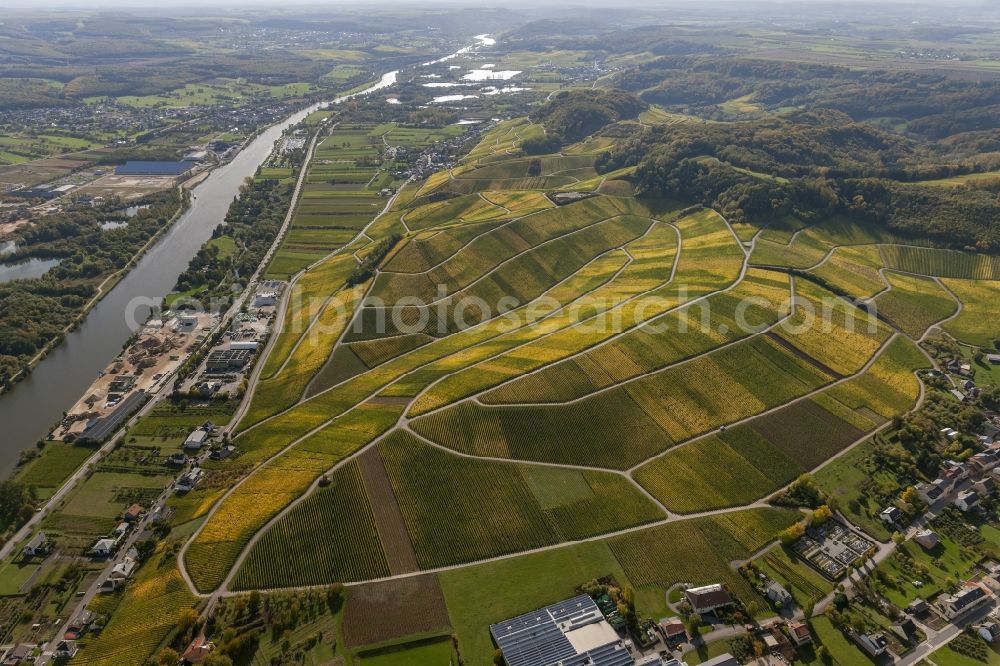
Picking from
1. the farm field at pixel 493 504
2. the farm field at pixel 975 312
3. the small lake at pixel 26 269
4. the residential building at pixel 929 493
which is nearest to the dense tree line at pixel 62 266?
the small lake at pixel 26 269

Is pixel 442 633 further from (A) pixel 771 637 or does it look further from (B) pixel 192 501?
(B) pixel 192 501

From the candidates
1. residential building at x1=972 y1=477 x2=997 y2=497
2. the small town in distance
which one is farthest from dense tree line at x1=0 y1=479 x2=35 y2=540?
residential building at x1=972 y1=477 x2=997 y2=497

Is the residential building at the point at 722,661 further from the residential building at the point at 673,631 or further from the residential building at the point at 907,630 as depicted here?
the residential building at the point at 907,630

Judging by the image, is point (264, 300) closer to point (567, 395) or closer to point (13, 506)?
point (13, 506)

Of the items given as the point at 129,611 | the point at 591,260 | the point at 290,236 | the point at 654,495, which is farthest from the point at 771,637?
the point at 290,236

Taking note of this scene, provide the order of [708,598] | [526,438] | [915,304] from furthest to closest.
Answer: [915,304] → [526,438] → [708,598]

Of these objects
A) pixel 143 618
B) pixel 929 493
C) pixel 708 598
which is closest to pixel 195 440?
pixel 143 618
